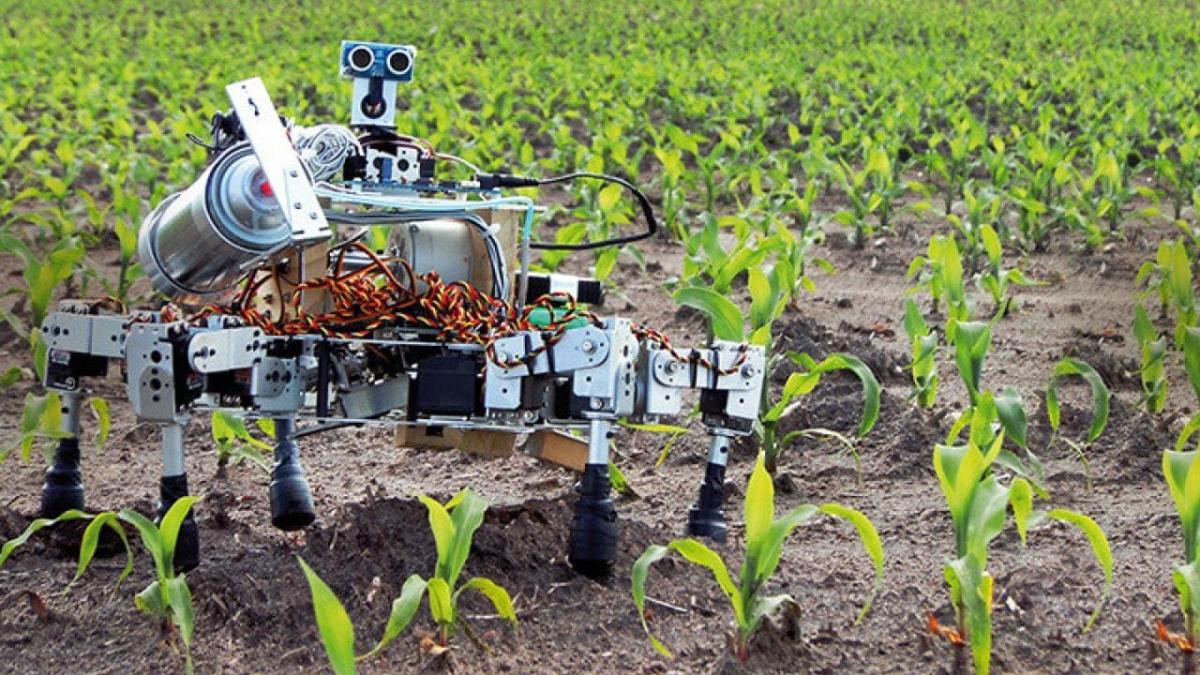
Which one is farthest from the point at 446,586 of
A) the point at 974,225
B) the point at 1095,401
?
the point at 974,225

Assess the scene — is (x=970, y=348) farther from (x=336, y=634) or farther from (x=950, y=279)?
(x=336, y=634)

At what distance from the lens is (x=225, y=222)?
3.92m

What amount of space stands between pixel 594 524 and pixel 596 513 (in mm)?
25

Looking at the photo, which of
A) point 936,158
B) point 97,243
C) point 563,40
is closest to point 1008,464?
point 97,243

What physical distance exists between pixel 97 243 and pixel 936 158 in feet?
15.1

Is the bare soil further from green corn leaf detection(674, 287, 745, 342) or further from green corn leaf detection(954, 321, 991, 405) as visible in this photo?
green corn leaf detection(674, 287, 745, 342)

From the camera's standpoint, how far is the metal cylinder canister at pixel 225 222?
3.91 meters

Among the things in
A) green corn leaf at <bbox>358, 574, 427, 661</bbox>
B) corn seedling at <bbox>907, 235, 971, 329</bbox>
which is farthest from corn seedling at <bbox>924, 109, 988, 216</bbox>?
green corn leaf at <bbox>358, 574, 427, 661</bbox>

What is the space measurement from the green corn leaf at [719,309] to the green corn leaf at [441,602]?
143cm

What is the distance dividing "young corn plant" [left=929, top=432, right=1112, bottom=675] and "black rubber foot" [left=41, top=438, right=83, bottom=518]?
2.03 meters

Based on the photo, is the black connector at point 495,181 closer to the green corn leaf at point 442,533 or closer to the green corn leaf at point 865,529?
the green corn leaf at point 442,533

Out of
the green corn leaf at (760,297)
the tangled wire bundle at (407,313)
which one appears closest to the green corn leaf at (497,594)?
the tangled wire bundle at (407,313)

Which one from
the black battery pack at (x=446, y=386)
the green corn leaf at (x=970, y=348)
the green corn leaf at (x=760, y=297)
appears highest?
the green corn leaf at (x=760, y=297)

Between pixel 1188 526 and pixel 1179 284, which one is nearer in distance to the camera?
pixel 1188 526
